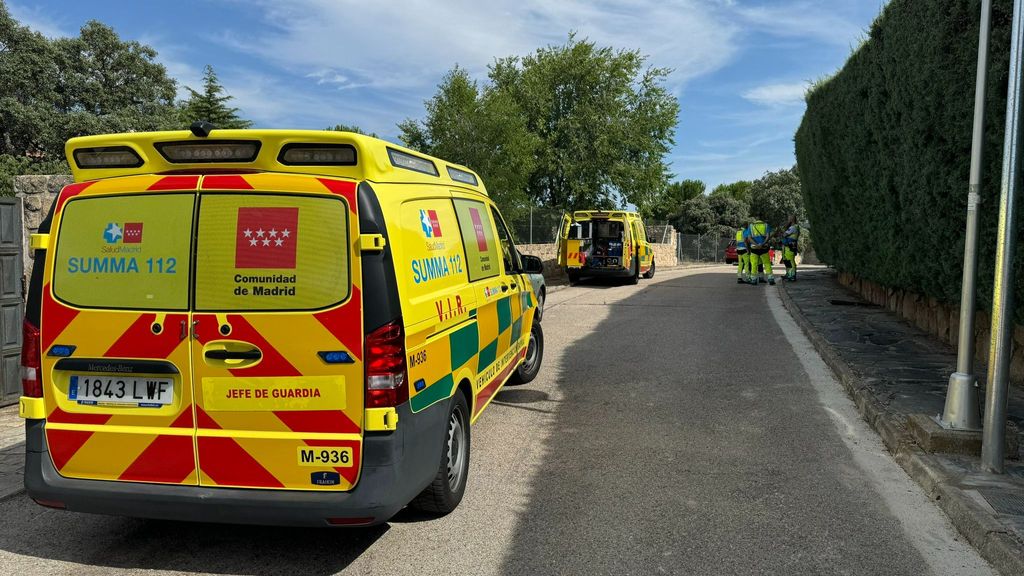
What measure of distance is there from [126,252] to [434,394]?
1.67 m

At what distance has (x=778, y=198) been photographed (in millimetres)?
55500

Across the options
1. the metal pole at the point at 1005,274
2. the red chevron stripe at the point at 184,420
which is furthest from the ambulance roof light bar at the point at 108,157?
the metal pole at the point at 1005,274

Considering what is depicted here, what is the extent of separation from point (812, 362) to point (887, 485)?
14.1 feet

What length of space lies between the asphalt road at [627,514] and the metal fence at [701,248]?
3779cm

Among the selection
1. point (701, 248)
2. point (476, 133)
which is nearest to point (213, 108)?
point (476, 133)

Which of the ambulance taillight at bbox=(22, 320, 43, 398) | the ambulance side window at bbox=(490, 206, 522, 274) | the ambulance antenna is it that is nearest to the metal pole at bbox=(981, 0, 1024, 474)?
the ambulance side window at bbox=(490, 206, 522, 274)

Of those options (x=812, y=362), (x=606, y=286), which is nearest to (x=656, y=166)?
(x=606, y=286)

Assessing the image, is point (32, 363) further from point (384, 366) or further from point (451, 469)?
point (451, 469)

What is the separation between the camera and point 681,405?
22.0 ft

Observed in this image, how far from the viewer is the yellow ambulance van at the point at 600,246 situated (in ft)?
68.1

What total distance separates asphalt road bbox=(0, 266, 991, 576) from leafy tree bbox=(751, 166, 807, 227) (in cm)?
5136

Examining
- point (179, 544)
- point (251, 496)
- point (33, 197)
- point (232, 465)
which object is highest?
point (33, 197)

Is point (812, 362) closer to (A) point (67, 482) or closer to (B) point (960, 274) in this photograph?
(B) point (960, 274)

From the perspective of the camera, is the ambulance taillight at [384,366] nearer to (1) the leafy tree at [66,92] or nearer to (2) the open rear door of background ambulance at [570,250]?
(2) the open rear door of background ambulance at [570,250]
